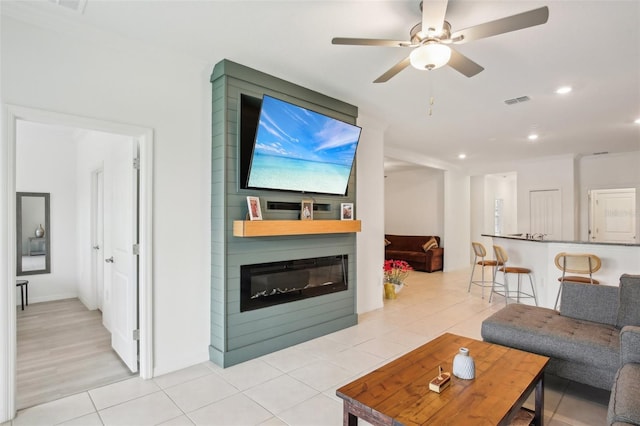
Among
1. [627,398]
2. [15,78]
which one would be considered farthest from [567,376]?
[15,78]

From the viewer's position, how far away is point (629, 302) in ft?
8.91

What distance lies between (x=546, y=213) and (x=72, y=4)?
338 inches

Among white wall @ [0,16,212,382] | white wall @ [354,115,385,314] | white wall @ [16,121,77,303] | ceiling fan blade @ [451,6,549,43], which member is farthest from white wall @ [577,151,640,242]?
white wall @ [16,121,77,303]

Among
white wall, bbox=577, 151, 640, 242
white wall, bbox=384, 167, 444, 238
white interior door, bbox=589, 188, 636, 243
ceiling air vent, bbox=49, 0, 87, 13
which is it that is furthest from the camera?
white wall, bbox=384, 167, 444, 238

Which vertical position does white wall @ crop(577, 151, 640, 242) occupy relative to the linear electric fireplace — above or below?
above

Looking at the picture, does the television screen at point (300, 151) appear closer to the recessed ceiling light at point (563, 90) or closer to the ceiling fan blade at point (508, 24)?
the ceiling fan blade at point (508, 24)

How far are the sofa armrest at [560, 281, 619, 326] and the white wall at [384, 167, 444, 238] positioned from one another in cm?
572

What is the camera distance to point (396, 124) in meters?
5.11

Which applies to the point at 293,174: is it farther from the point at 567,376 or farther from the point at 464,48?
the point at 567,376

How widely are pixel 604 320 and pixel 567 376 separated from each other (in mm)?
756

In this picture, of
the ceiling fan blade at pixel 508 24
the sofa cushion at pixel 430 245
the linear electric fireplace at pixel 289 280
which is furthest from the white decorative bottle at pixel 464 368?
the sofa cushion at pixel 430 245

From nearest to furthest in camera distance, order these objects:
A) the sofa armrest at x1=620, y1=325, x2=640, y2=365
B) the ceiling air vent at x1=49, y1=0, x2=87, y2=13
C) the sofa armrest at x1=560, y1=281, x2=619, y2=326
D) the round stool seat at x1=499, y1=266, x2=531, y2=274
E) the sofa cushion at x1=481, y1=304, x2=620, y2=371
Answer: the sofa armrest at x1=620, y1=325, x2=640, y2=365
the ceiling air vent at x1=49, y1=0, x2=87, y2=13
the sofa cushion at x1=481, y1=304, x2=620, y2=371
the sofa armrest at x1=560, y1=281, x2=619, y2=326
the round stool seat at x1=499, y1=266, x2=531, y2=274

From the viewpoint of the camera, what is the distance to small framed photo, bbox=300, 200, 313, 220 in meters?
3.62

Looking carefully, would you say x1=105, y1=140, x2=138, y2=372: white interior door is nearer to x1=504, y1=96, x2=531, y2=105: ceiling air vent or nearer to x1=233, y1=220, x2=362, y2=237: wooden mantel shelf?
x1=233, y1=220, x2=362, y2=237: wooden mantel shelf
